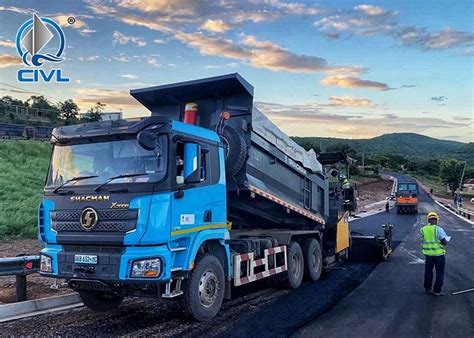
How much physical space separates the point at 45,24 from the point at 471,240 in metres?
17.4

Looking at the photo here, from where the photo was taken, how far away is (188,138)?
21.3ft

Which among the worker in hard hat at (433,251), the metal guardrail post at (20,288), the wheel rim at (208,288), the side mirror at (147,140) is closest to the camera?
the side mirror at (147,140)

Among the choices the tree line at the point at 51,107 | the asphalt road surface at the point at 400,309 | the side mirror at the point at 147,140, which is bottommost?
the asphalt road surface at the point at 400,309

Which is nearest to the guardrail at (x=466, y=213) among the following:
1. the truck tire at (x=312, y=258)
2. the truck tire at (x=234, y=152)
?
the truck tire at (x=312, y=258)

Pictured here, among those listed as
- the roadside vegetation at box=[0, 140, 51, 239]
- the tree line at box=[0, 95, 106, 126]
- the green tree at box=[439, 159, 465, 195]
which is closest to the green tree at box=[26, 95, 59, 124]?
the tree line at box=[0, 95, 106, 126]

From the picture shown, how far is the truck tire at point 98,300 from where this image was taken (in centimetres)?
708

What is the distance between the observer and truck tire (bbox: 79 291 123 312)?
7.08 meters

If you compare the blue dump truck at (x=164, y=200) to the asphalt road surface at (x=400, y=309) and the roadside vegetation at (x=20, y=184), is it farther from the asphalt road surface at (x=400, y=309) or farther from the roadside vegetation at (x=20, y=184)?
the roadside vegetation at (x=20, y=184)

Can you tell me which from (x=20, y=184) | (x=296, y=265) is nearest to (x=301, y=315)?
(x=296, y=265)

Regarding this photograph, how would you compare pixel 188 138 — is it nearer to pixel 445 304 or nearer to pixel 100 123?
pixel 100 123

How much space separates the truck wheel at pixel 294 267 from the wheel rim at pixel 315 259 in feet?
1.60

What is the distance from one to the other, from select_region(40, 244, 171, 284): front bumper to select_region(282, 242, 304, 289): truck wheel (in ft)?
12.6

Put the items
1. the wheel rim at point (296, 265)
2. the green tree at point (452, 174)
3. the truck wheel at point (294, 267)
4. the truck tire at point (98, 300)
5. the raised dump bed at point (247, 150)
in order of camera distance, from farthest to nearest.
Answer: the green tree at point (452, 174) → the wheel rim at point (296, 265) → the truck wheel at point (294, 267) → the raised dump bed at point (247, 150) → the truck tire at point (98, 300)

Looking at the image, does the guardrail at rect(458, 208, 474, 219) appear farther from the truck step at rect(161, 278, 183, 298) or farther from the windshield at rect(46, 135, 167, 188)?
the windshield at rect(46, 135, 167, 188)
